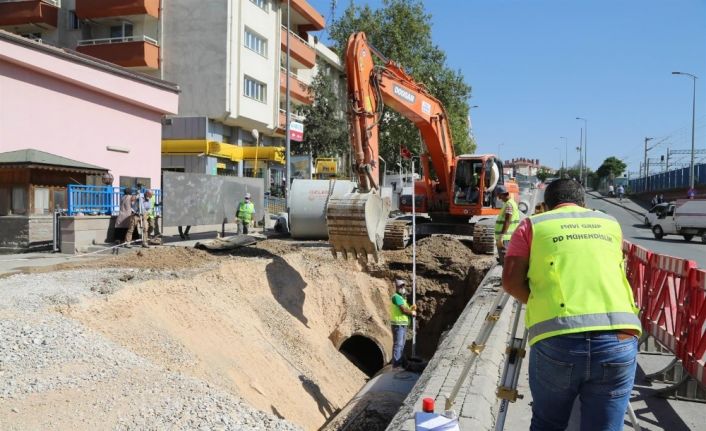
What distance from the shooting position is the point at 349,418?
7.32 meters

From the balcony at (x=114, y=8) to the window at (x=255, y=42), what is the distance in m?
4.58

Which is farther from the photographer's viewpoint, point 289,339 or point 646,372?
point 289,339

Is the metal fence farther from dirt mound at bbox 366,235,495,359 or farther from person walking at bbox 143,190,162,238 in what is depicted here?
person walking at bbox 143,190,162,238

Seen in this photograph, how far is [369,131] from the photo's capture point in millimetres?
9953

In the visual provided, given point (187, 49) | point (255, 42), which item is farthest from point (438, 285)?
point (255, 42)

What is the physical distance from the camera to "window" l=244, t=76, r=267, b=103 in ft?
98.3

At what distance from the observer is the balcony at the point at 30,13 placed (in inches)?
1110

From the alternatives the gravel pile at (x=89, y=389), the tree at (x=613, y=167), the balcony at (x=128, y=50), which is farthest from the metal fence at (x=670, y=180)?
the gravel pile at (x=89, y=389)

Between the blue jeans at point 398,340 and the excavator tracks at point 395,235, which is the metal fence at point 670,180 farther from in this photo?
the blue jeans at point 398,340

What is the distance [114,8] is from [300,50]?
39.3 feet

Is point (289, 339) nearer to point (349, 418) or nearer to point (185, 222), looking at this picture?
point (349, 418)

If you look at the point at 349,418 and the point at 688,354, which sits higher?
the point at 688,354

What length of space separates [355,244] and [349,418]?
2.55 meters

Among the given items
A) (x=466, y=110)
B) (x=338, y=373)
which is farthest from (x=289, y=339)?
(x=466, y=110)
